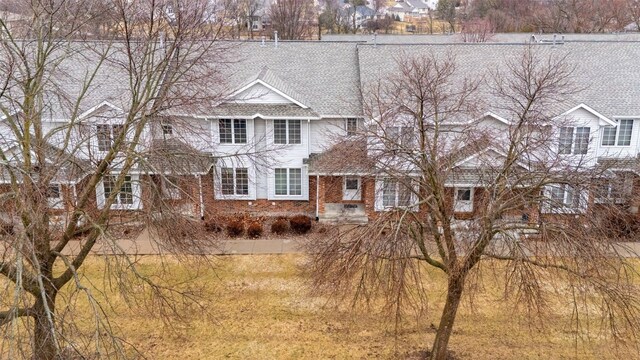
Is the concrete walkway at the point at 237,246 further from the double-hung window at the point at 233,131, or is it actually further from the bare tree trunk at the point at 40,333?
the bare tree trunk at the point at 40,333

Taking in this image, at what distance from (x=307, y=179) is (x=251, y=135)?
343 centimetres

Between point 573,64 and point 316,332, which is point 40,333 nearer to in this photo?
point 316,332

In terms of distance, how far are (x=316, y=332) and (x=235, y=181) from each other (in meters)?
11.2

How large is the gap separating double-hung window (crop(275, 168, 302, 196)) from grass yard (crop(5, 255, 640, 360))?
795 cm

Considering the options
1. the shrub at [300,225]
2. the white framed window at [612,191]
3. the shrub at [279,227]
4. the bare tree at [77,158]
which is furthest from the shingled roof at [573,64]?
the bare tree at [77,158]

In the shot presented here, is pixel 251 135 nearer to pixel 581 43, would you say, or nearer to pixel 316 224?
→ pixel 316 224

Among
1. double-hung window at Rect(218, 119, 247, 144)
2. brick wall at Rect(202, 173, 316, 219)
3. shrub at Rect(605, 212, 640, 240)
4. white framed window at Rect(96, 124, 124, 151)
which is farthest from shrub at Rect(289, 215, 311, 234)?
shrub at Rect(605, 212, 640, 240)

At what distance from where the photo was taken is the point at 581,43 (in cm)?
2972

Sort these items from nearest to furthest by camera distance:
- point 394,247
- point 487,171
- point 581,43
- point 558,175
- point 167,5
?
point 394,247
point 558,175
point 487,171
point 167,5
point 581,43

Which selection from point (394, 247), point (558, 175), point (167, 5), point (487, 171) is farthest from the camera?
point (167, 5)

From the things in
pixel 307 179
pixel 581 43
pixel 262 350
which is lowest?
pixel 262 350

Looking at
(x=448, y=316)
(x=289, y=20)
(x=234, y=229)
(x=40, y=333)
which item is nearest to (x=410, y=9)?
(x=289, y=20)

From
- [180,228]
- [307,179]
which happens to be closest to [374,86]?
[307,179]

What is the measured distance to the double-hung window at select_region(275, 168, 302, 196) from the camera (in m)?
26.0
